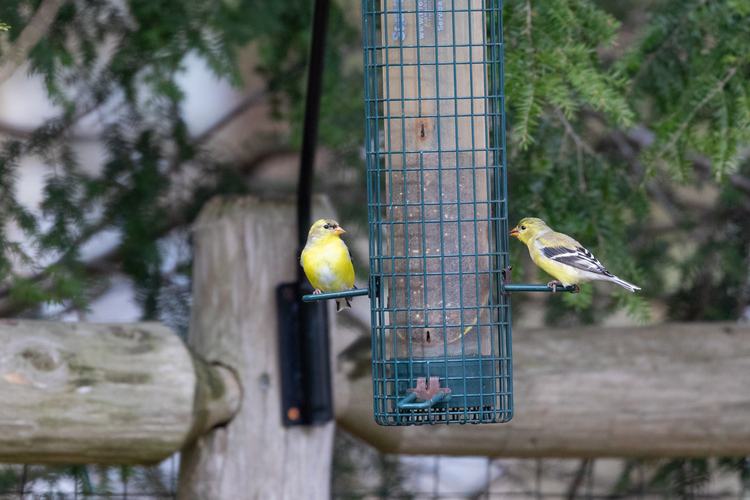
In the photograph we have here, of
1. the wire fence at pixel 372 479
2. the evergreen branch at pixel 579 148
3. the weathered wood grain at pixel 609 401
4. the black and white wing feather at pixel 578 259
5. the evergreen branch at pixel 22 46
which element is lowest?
the wire fence at pixel 372 479

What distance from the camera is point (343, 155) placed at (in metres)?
4.51

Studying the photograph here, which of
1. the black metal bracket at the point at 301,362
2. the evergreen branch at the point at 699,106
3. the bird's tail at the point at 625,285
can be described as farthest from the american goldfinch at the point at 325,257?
the evergreen branch at the point at 699,106

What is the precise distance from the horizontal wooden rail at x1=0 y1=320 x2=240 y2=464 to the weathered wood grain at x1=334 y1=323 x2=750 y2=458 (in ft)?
2.54

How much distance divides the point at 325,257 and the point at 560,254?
0.93 m

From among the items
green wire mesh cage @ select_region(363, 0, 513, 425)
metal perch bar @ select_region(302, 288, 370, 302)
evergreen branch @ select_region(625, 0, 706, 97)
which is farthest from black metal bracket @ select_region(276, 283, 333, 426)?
evergreen branch @ select_region(625, 0, 706, 97)

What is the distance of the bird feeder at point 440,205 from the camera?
262 centimetres

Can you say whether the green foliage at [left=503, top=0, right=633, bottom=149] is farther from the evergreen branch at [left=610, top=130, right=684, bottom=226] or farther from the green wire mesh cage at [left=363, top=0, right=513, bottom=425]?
the evergreen branch at [left=610, top=130, right=684, bottom=226]

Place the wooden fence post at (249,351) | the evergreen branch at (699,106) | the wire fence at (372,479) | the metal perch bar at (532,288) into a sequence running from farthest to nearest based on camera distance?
the wire fence at (372,479), the wooden fence post at (249,351), the evergreen branch at (699,106), the metal perch bar at (532,288)

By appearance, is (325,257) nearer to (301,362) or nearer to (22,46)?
(301,362)

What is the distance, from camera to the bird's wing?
292cm

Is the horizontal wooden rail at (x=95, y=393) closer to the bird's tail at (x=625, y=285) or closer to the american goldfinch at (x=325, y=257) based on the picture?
the american goldfinch at (x=325, y=257)

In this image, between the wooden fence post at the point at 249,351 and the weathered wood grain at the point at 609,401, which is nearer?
the wooden fence post at the point at 249,351

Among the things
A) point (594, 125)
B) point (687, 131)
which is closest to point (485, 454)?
point (687, 131)

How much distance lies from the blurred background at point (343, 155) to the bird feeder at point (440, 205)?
0.19 metres
